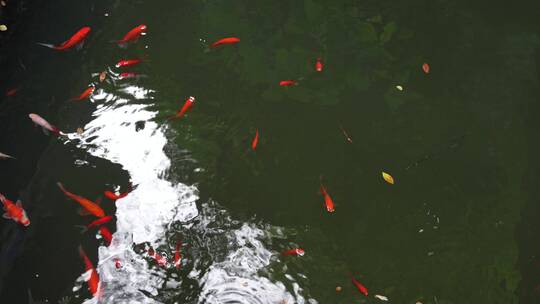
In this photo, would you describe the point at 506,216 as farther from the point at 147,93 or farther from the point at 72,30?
the point at 72,30

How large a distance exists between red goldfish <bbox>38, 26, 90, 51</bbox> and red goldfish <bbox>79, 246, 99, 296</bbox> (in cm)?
127

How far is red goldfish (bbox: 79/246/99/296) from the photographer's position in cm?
185

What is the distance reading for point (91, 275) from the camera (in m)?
1.88

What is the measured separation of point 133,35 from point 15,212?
1.24 m

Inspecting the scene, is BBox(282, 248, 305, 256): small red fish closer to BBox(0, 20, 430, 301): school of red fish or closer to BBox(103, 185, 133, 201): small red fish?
BBox(0, 20, 430, 301): school of red fish

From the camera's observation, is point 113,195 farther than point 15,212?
Yes

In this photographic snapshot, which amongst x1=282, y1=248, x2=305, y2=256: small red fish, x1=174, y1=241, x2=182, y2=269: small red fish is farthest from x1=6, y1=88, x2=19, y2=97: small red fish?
x1=282, y1=248, x2=305, y2=256: small red fish

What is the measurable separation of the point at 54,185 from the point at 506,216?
85.7 inches

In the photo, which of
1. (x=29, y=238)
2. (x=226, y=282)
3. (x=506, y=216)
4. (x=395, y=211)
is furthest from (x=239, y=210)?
(x=506, y=216)

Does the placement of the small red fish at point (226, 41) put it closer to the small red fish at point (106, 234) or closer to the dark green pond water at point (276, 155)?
the dark green pond water at point (276, 155)

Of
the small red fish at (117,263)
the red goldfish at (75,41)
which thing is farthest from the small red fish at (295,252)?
the red goldfish at (75,41)

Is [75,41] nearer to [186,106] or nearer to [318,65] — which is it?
[186,106]

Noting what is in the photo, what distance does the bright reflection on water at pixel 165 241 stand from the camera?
1872 millimetres

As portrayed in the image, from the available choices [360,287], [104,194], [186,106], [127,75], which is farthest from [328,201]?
[127,75]
